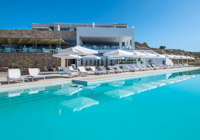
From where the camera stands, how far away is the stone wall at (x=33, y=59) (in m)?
14.3

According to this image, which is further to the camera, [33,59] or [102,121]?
[33,59]

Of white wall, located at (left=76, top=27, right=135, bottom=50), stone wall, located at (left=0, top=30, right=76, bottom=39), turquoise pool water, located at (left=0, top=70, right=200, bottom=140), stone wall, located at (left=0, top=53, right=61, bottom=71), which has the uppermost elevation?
white wall, located at (left=76, top=27, right=135, bottom=50)

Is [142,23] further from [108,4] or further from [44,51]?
[44,51]

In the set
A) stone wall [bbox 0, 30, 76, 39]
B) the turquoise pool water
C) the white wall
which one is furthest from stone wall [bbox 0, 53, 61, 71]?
the turquoise pool water

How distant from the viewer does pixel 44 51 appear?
14.7 m

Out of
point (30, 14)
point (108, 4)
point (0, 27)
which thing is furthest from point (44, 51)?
point (30, 14)

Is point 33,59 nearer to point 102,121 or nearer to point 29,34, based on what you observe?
point 29,34

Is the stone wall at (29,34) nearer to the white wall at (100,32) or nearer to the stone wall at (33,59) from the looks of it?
the white wall at (100,32)

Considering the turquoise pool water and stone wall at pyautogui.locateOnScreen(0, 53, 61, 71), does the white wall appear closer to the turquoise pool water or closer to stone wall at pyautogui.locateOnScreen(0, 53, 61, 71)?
stone wall at pyautogui.locateOnScreen(0, 53, 61, 71)

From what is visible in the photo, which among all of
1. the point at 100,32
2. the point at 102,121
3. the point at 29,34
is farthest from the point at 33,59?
the point at 102,121

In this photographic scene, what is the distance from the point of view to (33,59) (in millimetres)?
14398

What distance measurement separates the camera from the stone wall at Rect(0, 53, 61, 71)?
14.3 meters

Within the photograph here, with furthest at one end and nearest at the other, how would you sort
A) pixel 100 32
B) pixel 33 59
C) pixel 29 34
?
pixel 100 32 → pixel 29 34 → pixel 33 59

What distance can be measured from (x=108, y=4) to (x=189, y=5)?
11.6 meters
